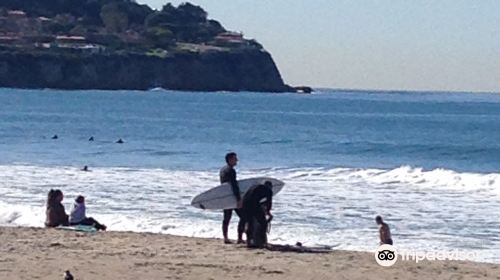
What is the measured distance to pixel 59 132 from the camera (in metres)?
62.9

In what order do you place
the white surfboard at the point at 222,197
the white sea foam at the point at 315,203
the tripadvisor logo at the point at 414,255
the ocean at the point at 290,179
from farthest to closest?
the ocean at the point at 290,179 → the white sea foam at the point at 315,203 → the white surfboard at the point at 222,197 → the tripadvisor logo at the point at 414,255

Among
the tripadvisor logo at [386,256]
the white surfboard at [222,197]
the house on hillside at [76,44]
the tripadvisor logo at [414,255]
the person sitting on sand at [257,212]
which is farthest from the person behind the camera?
the house on hillside at [76,44]

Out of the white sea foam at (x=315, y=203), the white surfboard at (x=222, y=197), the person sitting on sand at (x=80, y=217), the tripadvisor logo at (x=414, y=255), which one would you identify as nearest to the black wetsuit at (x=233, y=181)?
the white surfboard at (x=222, y=197)

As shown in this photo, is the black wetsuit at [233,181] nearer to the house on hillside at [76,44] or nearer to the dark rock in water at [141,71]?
the dark rock in water at [141,71]

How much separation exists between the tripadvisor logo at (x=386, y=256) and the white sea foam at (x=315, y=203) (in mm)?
1624

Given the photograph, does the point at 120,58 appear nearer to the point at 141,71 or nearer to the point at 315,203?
the point at 141,71

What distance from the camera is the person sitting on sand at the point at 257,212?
16703mm

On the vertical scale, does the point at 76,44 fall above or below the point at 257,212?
above

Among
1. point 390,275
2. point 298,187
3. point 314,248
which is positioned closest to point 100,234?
point 314,248

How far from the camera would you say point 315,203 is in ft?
80.7

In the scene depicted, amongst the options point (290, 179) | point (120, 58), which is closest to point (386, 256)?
point (290, 179)

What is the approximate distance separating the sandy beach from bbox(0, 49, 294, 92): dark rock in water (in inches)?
5990

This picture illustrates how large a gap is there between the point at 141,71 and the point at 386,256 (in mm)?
163812

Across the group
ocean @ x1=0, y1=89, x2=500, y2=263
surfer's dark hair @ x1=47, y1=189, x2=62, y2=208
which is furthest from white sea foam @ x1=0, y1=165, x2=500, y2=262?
surfer's dark hair @ x1=47, y1=189, x2=62, y2=208
